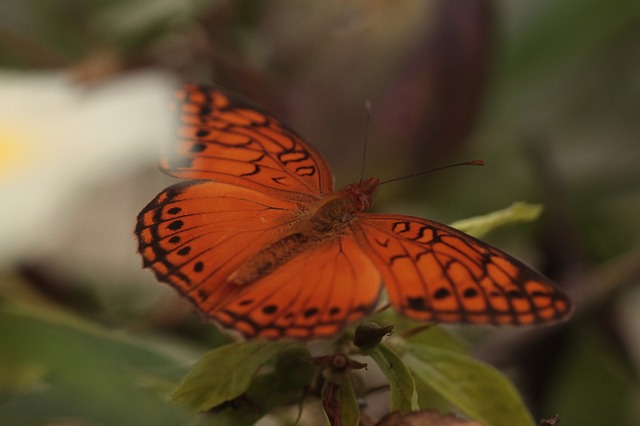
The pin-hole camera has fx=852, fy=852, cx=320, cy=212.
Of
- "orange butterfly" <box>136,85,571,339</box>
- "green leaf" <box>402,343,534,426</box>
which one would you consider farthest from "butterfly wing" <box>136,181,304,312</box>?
"green leaf" <box>402,343,534,426</box>

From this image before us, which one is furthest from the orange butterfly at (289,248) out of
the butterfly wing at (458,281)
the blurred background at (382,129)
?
the blurred background at (382,129)

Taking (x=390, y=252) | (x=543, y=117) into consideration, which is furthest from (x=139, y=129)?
(x=543, y=117)

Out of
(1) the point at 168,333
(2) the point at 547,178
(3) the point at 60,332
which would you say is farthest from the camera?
(2) the point at 547,178

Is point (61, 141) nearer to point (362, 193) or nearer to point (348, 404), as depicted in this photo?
point (362, 193)

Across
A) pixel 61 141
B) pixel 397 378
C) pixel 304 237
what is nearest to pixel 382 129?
pixel 61 141

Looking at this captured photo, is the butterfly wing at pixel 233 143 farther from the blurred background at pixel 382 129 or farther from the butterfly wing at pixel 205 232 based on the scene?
the blurred background at pixel 382 129

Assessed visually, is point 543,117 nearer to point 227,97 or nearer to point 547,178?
point 547,178
